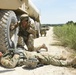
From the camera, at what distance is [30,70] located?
5.25m

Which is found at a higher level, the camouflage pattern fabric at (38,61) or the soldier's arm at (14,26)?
the soldier's arm at (14,26)

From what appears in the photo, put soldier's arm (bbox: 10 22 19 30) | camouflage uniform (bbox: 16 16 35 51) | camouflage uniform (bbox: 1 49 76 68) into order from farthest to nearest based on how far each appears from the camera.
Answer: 1. camouflage uniform (bbox: 16 16 35 51)
2. soldier's arm (bbox: 10 22 19 30)
3. camouflage uniform (bbox: 1 49 76 68)

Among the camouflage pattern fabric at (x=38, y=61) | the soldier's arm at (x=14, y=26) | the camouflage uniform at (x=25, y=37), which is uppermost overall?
the soldier's arm at (x=14, y=26)

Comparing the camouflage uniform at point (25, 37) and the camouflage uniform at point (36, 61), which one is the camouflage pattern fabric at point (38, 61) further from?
the camouflage uniform at point (25, 37)

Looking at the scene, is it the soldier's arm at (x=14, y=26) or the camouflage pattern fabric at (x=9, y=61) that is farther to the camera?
the soldier's arm at (x=14, y=26)

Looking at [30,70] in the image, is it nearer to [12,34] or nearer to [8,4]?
[8,4]

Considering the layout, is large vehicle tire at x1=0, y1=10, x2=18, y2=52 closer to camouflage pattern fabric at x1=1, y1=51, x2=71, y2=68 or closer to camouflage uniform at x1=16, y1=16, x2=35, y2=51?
camouflage uniform at x1=16, y1=16, x2=35, y2=51

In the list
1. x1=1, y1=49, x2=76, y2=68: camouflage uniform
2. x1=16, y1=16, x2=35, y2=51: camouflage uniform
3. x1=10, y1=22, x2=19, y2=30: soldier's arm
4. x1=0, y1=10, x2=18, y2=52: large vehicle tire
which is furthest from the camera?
x1=16, y1=16, x2=35, y2=51: camouflage uniform

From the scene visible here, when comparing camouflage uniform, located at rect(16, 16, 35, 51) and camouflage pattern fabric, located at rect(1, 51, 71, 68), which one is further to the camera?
camouflage uniform, located at rect(16, 16, 35, 51)

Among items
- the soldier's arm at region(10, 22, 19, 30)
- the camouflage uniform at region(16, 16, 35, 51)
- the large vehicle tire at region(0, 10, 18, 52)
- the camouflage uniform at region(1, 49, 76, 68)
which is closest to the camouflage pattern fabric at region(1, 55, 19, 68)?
the camouflage uniform at region(1, 49, 76, 68)

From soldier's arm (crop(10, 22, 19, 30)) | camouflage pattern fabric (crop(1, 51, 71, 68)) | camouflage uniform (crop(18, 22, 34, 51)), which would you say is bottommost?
→ camouflage pattern fabric (crop(1, 51, 71, 68))

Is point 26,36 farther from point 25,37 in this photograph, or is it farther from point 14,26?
point 14,26

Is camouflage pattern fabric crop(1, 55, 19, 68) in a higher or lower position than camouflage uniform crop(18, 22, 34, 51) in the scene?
lower

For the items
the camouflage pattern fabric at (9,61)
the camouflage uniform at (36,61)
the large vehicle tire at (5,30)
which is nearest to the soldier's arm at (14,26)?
the large vehicle tire at (5,30)
